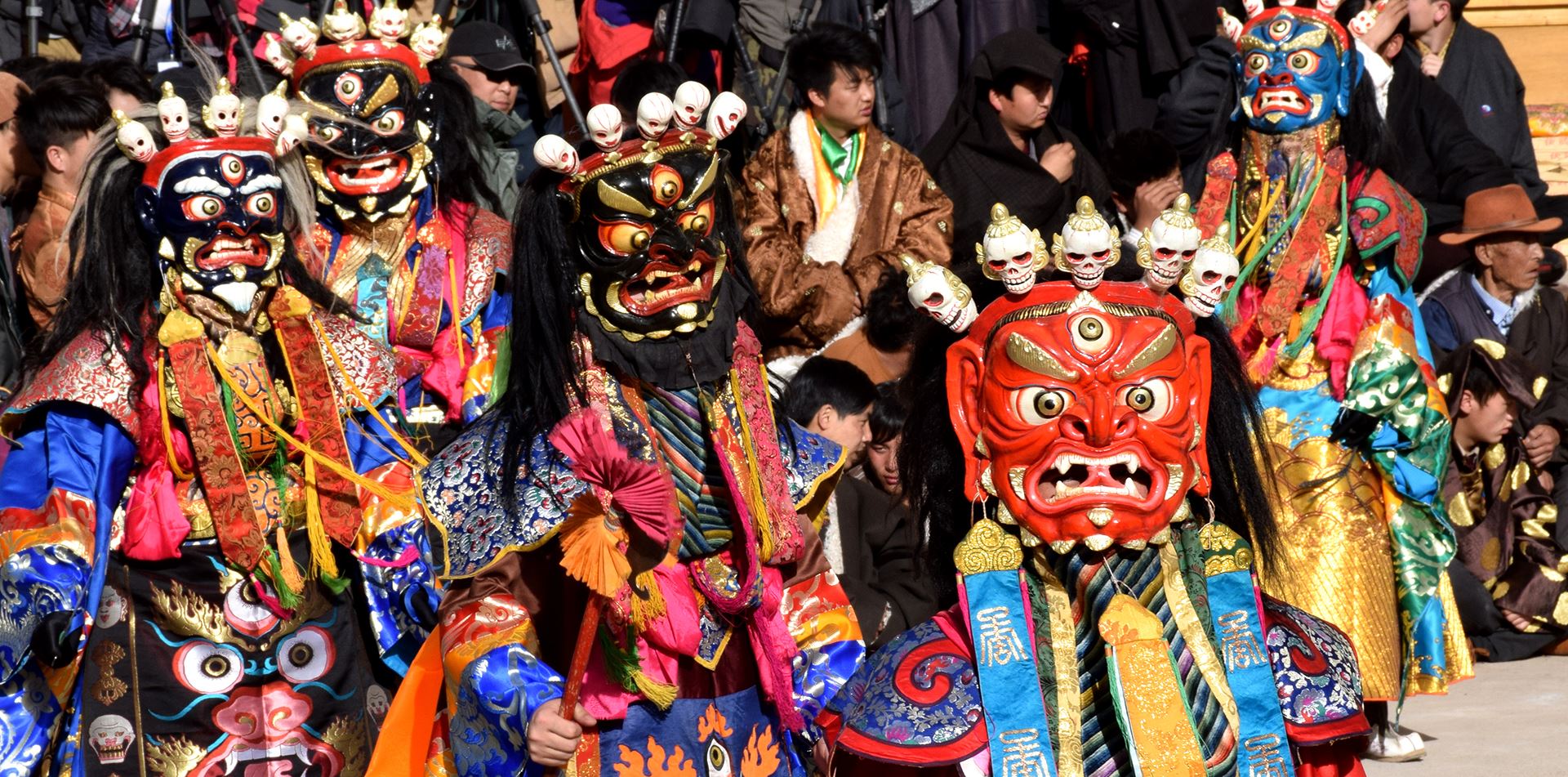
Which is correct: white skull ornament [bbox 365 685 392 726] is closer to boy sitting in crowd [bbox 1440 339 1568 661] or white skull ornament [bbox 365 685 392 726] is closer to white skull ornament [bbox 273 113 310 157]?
white skull ornament [bbox 273 113 310 157]

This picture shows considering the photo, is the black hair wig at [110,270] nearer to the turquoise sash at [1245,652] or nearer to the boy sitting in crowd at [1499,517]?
the turquoise sash at [1245,652]

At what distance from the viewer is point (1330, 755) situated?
359cm

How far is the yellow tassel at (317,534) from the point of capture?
17.0ft

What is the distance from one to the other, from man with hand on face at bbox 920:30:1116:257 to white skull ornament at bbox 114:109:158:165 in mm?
2990

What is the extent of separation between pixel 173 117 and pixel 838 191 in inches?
99.9

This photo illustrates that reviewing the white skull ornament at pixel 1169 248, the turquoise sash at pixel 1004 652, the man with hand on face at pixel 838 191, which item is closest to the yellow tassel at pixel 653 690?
the turquoise sash at pixel 1004 652

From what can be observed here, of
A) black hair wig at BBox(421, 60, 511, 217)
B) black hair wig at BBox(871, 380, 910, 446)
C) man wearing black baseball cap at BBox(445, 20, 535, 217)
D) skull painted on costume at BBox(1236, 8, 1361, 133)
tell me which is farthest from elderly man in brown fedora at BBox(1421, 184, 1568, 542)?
black hair wig at BBox(421, 60, 511, 217)

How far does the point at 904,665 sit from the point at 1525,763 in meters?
3.20

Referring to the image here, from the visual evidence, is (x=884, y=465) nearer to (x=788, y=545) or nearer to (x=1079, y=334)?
(x=788, y=545)

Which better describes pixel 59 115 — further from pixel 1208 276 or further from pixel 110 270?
pixel 1208 276

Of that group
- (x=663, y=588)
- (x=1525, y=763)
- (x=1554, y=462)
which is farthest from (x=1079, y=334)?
(x=1554, y=462)

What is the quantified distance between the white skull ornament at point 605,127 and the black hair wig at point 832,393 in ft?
6.94

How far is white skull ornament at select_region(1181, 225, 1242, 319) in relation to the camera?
368 cm

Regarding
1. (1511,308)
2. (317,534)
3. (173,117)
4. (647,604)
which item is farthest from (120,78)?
(1511,308)
